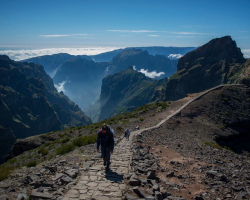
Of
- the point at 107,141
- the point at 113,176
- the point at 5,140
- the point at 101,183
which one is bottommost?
the point at 5,140

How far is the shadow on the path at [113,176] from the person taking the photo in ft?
37.3

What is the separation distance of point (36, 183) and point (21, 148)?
125ft

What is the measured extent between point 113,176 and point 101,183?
1.12 meters

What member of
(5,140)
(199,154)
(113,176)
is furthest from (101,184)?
(5,140)

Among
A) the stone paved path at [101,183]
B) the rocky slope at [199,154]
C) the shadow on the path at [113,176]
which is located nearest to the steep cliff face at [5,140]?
the rocky slope at [199,154]

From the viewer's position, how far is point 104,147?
43.3ft

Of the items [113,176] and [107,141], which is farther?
[107,141]

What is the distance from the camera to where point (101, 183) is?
11.0 meters

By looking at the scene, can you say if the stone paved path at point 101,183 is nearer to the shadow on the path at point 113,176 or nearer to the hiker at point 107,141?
the shadow on the path at point 113,176

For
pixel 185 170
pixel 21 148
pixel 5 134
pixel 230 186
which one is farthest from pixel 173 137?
pixel 5 134

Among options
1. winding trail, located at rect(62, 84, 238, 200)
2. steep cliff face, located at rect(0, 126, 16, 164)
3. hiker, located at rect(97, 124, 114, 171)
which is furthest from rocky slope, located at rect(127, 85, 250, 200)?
steep cliff face, located at rect(0, 126, 16, 164)

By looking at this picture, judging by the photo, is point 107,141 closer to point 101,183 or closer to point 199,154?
point 101,183

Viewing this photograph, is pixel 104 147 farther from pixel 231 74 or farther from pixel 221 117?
pixel 231 74

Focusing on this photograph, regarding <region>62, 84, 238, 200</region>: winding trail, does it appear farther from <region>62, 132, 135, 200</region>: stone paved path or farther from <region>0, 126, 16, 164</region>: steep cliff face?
<region>0, 126, 16, 164</region>: steep cliff face
